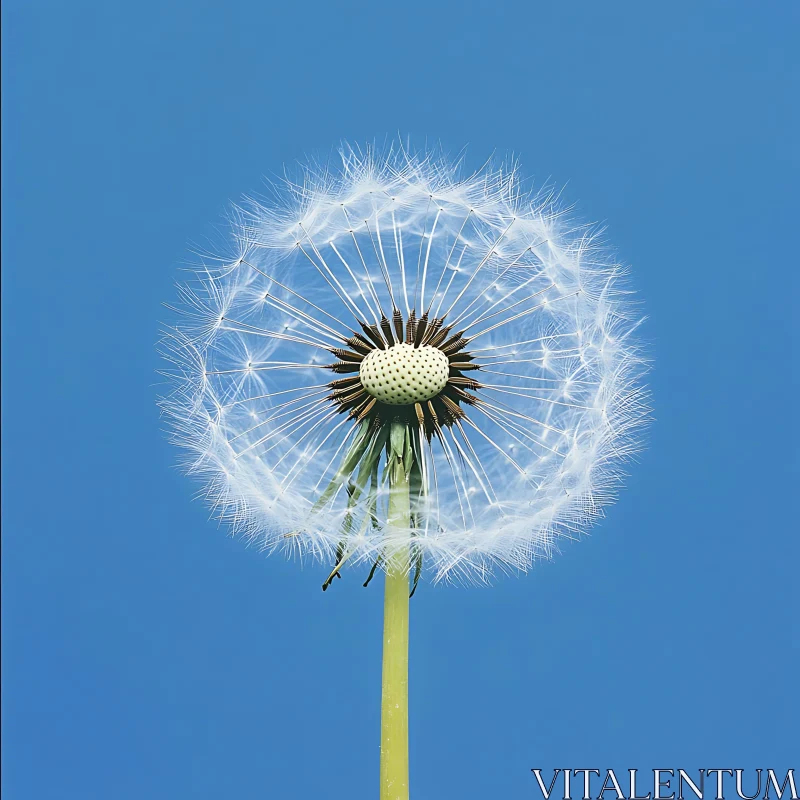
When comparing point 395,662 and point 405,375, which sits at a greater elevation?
point 405,375

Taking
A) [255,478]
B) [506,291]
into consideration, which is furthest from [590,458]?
[255,478]

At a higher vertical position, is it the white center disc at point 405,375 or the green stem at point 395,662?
the white center disc at point 405,375

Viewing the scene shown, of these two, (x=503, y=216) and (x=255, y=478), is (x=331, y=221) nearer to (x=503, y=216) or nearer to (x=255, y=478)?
A: (x=503, y=216)

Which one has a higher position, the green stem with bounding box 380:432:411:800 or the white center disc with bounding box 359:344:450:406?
the white center disc with bounding box 359:344:450:406

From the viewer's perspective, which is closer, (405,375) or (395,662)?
(405,375)
